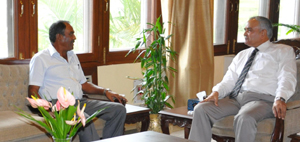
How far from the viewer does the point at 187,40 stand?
4.50 metres

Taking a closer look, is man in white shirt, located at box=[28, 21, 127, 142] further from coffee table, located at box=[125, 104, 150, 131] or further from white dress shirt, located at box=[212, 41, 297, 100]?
white dress shirt, located at box=[212, 41, 297, 100]

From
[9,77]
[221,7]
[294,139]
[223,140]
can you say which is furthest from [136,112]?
[221,7]

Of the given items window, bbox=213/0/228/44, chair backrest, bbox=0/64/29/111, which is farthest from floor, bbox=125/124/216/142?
window, bbox=213/0/228/44

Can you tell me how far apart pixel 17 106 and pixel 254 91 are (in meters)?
1.92

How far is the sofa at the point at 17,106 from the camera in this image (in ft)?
9.30

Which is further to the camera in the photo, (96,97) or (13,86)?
(96,97)

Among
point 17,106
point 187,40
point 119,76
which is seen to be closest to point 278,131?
point 187,40

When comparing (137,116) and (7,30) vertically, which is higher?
(7,30)

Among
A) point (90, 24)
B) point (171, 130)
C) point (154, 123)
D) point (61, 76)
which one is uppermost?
point (90, 24)

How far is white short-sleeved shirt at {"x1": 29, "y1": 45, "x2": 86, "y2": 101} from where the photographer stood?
3232 mm

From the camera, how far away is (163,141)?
8.12 ft

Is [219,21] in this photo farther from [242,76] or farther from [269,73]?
[269,73]

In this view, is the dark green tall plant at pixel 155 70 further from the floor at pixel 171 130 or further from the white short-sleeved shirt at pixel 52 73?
the white short-sleeved shirt at pixel 52 73

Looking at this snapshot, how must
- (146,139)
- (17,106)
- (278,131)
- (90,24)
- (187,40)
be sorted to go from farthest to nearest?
(187,40) → (90,24) → (17,106) → (278,131) → (146,139)
